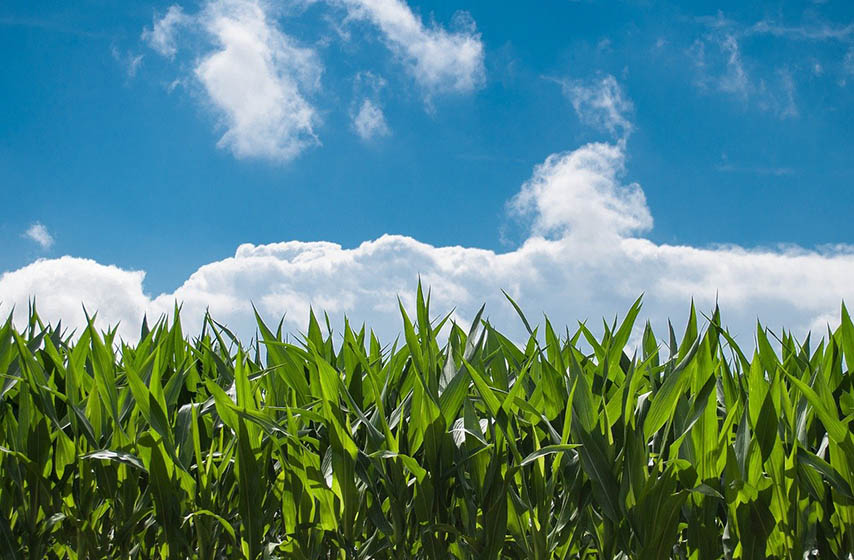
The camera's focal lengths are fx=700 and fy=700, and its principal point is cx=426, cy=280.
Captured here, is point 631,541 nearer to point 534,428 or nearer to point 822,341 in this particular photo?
point 534,428

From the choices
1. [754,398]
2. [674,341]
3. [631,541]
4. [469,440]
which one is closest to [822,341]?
[674,341]

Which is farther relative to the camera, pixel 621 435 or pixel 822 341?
pixel 822 341

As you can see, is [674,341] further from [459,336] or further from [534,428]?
[534,428]

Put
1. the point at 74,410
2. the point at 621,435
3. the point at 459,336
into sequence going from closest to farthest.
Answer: the point at 621,435 → the point at 74,410 → the point at 459,336

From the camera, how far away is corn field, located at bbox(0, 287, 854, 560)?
140 cm

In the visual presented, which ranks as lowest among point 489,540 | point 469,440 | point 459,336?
point 489,540

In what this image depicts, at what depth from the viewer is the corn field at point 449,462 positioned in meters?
1.40

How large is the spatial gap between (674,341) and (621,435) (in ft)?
2.55

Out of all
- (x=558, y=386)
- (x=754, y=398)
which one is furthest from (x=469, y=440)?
(x=754, y=398)

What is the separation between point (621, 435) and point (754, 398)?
28cm

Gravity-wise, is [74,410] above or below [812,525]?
above

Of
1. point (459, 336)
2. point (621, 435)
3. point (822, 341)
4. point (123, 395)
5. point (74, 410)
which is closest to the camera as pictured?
point (621, 435)

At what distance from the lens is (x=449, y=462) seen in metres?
1.50

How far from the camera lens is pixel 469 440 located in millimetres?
1503
